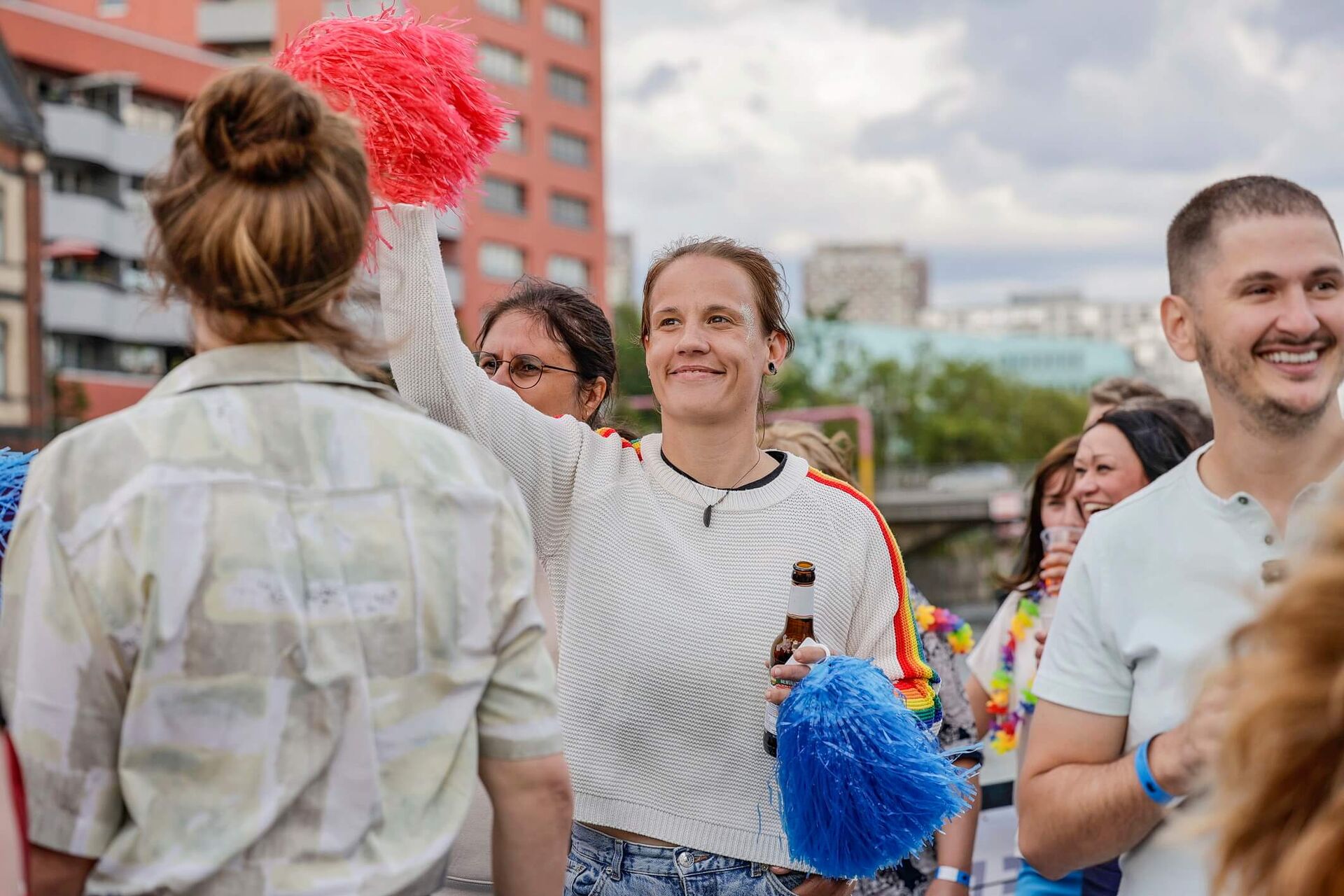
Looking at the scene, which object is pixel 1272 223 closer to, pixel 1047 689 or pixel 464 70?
pixel 1047 689

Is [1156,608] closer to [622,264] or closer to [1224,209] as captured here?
[1224,209]

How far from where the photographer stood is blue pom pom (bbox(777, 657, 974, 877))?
2.43m

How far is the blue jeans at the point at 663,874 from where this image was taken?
260cm

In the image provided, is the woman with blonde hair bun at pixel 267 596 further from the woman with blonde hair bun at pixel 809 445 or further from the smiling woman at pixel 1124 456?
the smiling woman at pixel 1124 456

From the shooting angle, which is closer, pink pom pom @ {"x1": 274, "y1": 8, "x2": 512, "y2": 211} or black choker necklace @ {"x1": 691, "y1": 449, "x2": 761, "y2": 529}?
pink pom pom @ {"x1": 274, "y1": 8, "x2": 512, "y2": 211}

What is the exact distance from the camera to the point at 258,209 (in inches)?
67.4

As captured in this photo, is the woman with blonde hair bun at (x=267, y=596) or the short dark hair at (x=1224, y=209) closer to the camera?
the woman with blonde hair bun at (x=267, y=596)

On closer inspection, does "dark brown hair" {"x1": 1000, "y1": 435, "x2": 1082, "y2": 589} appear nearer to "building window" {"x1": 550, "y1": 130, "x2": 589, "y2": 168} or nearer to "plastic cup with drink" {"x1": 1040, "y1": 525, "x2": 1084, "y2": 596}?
"plastic cup with drink" {"x1": 1040, "y1": 525, "x2": 1084, "y2": 596}

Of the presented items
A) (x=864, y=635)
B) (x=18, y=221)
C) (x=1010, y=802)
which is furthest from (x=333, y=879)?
(x=18, y=221)

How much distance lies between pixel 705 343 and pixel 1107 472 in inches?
69.6

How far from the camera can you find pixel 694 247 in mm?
2979

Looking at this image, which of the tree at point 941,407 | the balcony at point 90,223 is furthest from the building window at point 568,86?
the balcony at point 90,223

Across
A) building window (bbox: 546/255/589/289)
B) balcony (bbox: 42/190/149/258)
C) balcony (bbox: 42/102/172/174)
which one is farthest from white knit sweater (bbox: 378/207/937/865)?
building window (bbox: 546/255/589/289)

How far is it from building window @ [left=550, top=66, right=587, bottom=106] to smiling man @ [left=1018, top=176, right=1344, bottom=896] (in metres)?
50.9
